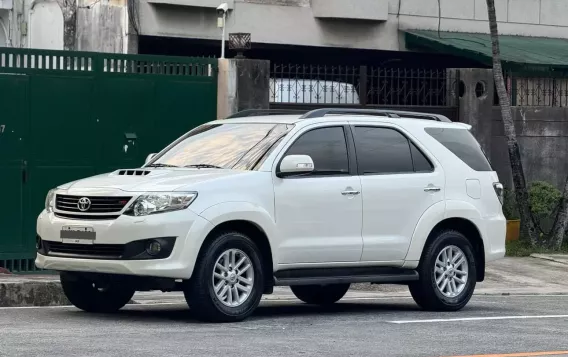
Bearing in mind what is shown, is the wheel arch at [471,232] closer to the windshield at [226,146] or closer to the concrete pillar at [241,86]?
the windshield at [226,146]

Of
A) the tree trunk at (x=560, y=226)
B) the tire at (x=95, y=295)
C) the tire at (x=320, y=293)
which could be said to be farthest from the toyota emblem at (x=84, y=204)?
the tree trunk at (x=560, y=226)

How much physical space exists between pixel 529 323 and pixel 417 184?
1.75 metres

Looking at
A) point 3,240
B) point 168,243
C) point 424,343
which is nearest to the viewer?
point 424,343

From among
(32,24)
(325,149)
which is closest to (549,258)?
(325,149)

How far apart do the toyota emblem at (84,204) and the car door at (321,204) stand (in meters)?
1.62

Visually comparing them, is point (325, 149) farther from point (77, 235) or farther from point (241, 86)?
point (241, 86)

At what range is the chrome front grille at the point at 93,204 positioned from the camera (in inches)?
422

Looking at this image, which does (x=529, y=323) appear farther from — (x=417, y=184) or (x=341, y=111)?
(x=341, y=111)

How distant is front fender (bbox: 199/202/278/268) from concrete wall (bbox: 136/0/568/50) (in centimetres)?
1072

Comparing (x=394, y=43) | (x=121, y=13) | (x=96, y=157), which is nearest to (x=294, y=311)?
(x=96, y=157)

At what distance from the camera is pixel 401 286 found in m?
16.1

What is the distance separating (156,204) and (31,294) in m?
2.69

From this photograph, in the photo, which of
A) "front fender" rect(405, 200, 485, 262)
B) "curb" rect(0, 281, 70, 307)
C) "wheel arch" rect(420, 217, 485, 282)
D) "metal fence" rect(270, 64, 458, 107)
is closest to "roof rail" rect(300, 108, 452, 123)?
"front fender" rect(405, 200, 485, 262)

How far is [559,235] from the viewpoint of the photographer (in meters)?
19.0
